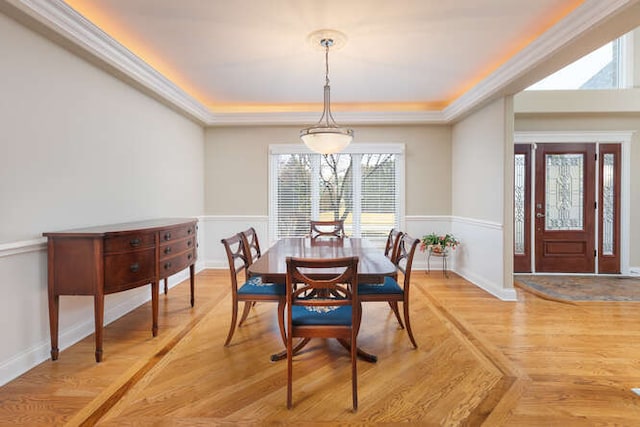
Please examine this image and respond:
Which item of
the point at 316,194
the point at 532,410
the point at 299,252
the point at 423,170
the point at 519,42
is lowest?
the point at 532,410

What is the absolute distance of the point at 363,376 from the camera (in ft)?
7.04

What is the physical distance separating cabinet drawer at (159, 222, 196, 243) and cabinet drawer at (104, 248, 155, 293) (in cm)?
18

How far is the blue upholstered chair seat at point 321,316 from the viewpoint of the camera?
1919 mm

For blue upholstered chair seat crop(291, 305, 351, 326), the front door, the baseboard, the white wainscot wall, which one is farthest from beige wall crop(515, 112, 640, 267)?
blue upholstered chair seat crop(291, 305, 351, 326)

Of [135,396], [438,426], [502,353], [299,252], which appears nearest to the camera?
[438,426]

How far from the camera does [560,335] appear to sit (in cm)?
278

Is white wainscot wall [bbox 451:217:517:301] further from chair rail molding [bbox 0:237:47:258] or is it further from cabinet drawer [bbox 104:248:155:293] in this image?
chair rail molding [bbox 0:237:47:258]

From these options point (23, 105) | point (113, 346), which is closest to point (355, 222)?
point (113, 346)

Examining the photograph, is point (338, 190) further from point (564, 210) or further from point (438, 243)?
point (564, 210)

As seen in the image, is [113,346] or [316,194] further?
[316,194]

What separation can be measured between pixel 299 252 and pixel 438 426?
154 centimetres

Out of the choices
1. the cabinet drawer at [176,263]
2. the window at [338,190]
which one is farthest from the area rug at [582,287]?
the cabinet drawer at [176,263]

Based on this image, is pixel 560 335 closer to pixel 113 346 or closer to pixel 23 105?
pixel 113 346

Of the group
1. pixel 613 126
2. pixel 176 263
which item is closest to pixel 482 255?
pixel 613 126
